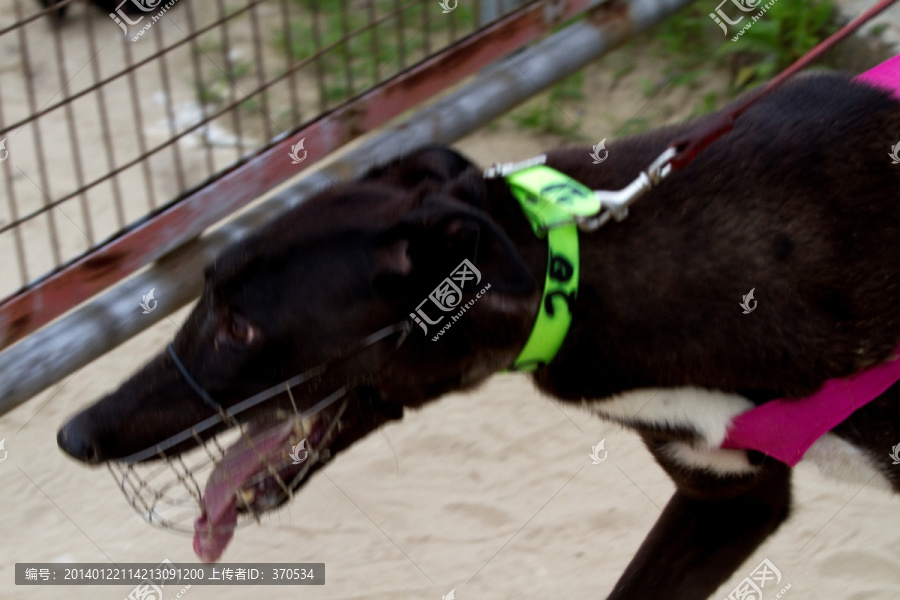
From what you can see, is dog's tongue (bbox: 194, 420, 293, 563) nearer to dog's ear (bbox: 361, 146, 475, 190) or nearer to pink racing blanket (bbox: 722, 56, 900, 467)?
dog's ear (bbox: 361, 146, 475, 190)

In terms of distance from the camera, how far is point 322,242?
7.62 feet

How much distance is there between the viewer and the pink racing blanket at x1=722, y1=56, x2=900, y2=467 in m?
2.42

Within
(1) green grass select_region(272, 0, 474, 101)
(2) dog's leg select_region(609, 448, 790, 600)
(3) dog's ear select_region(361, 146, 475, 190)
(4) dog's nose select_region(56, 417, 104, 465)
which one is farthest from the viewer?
(1) green grass select_region(272, 0, 474, 101)

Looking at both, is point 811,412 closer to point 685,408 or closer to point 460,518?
point 685,408

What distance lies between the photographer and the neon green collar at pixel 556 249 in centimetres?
229

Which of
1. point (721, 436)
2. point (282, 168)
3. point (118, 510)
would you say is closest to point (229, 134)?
point (282, 168)

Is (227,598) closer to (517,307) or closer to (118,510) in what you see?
(118,510)

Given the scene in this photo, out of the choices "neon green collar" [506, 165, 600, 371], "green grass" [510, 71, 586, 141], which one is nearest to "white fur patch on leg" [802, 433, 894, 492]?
"neon green collar" [506, 165, 600, 371]

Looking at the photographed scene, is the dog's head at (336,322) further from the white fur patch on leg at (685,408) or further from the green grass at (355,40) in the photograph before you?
the green grass at (355,40)

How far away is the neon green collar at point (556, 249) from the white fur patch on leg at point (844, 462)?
0.72 meters

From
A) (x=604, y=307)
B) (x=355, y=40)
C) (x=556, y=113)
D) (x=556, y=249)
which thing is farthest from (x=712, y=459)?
(x=355, y=40)

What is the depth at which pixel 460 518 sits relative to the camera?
3918 mm

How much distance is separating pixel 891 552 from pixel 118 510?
2.75m

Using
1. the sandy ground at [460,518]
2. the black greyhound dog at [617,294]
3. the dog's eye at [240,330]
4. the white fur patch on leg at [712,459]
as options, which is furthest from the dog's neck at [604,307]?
the sandy ground at [460,518]
